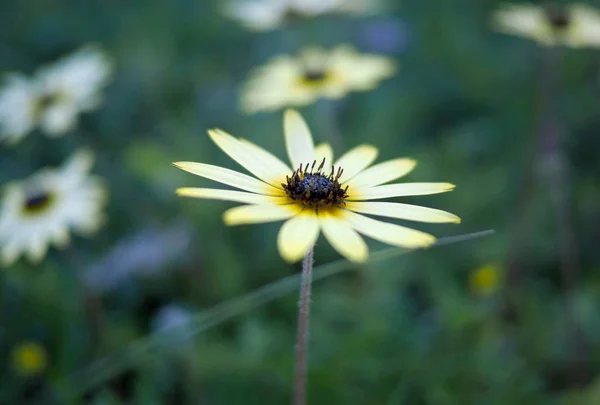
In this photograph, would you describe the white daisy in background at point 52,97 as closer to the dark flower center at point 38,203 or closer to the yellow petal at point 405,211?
the dark flower center at point 38,203

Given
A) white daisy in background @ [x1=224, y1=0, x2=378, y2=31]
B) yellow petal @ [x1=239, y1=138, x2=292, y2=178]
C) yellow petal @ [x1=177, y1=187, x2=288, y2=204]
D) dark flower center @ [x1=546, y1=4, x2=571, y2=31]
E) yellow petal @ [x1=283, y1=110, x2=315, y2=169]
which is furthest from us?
white daisy in background @ [x1=224, y1=0, x2=378, y2=31]

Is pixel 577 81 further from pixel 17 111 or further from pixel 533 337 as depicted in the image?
pixel 17 111

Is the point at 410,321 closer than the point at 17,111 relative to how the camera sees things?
Yes

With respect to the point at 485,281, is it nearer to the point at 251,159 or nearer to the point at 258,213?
the point at 251,159

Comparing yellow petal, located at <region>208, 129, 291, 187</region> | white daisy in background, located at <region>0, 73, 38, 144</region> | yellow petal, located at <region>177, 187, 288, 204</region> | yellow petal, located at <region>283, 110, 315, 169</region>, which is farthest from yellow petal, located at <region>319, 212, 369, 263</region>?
white daisy in background, located at <region>0, 73, 38, 144</region>

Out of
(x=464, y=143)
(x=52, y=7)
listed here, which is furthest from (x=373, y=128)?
(x=52, y=7)

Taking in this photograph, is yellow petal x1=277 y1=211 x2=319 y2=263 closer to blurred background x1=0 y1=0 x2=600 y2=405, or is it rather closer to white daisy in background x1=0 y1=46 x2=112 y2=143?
blurred background x1=0 y1=0 x2=600 y2=405

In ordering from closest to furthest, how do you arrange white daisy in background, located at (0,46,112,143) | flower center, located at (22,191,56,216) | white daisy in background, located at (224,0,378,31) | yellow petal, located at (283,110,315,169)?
yellow petal, located at (283,110,315,169) < flower center, located at (22,191,56,216) < white daisy in background, located at (0,46,112,143) < white daisy in background, located at (224,0,378,31)
